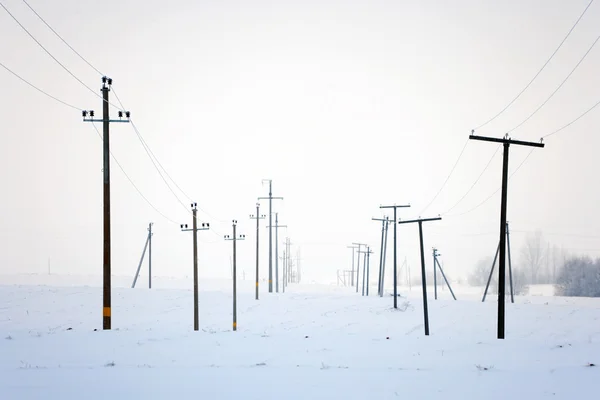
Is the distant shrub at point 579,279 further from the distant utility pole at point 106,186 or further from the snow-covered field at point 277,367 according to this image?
the distant utility pole at point 106,186

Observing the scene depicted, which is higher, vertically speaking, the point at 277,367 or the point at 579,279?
the point at 277,367

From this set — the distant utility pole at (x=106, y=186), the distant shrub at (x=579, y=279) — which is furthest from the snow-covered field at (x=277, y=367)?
the distant shrub at (x=579, y=279)

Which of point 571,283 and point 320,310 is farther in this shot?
point 571,283

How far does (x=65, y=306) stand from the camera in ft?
137

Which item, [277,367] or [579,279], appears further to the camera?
[579,279]

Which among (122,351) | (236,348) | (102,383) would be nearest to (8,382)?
(102,383)

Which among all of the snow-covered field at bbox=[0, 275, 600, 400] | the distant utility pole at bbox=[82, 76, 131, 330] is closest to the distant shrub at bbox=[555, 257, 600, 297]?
the snow-covered field at bbox=[0, 275, 600, 400]

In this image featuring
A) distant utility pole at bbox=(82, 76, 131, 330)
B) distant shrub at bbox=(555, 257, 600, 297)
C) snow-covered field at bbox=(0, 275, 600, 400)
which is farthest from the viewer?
distant shrub at bbox=(555, 257, 600, 297)

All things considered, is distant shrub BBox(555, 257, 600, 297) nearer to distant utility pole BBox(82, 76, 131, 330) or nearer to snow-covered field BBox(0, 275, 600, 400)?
snow-covered field BBox(0, 275, 600, 400)

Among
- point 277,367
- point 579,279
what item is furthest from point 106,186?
point 579,279

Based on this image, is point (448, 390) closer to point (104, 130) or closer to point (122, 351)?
point (122, 351)

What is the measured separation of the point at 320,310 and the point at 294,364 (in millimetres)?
32781

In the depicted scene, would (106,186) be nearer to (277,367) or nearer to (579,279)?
(277,367)

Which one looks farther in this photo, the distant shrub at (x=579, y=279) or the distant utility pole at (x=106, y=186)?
the distant shrub at (x=579, y=279)
